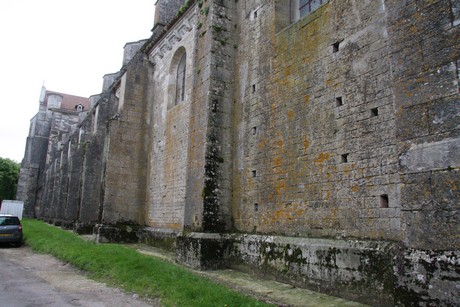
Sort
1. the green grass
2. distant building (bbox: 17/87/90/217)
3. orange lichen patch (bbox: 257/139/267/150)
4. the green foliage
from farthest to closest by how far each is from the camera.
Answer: the green foliage → distant building (bbox: 17/87/90/217) → orange lichen patch (bbox: 257/139/267/150) → the green grass

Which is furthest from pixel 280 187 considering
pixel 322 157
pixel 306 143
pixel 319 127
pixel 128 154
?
pixel 128 154

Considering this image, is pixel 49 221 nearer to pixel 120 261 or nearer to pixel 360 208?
pixel 120 261

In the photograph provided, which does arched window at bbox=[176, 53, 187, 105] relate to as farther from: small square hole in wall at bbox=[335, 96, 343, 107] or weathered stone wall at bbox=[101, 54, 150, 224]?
small square hole in wall at bbox=[335, 96, 343, 107]

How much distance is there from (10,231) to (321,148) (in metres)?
11.8

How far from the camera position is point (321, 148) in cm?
662

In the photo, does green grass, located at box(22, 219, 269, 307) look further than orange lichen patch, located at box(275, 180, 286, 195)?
No

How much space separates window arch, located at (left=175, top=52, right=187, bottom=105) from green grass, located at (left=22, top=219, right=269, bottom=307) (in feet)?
20.4

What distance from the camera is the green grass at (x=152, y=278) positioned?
5.02 meters

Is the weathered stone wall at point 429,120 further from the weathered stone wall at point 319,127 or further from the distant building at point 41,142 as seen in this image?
the distant building at point 41,142

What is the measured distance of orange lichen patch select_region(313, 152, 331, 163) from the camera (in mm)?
6457

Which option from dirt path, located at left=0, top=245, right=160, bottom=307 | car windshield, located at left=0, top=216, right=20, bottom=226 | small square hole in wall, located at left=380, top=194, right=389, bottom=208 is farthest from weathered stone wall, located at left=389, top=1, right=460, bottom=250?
car windshield, located at left=0, top=216, right=20, bottom=226

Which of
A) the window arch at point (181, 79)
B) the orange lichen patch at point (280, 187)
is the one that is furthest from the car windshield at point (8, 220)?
the orange lichen patch at point (280, 187)

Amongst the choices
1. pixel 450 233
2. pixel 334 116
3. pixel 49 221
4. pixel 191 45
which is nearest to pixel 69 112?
pixel 49 221

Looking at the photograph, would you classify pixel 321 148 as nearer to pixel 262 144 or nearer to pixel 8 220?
pixel 262 144
